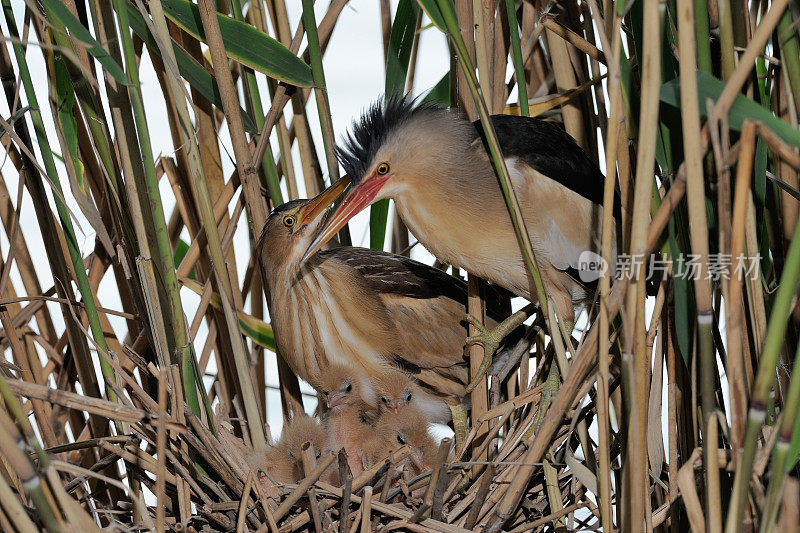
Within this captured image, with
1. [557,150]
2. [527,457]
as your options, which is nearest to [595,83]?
[557,150]

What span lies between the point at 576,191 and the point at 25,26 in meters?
0.85

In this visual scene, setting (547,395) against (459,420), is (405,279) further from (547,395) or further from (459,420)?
(547,395)

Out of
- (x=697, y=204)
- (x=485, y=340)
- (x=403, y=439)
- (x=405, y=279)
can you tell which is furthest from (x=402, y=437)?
(x=697, y=204)

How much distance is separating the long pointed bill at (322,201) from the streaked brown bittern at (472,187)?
0.21 ft

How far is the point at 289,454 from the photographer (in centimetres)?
128

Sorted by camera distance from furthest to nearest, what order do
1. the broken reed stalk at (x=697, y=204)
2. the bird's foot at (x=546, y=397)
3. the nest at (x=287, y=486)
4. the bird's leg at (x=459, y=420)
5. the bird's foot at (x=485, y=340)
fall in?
the bird's leg at (x=459, y=420) < the bird's foot at (x=485, y=340) < the bird's foot at (x=546, y=397) < the nest at (x=287, y=486) < the broken reed stalk at (x=697, y=204)

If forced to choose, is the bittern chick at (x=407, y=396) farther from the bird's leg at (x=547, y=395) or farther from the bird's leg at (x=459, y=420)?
the bird's leg at (x=547, y=395)

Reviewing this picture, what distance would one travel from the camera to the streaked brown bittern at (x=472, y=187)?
1252mm

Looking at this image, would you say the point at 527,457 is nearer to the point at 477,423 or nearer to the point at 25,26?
the point at 477,423

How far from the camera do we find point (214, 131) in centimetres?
139

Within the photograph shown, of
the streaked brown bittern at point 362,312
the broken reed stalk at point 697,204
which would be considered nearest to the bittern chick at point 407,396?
the streaked brown bittern at point 362,312

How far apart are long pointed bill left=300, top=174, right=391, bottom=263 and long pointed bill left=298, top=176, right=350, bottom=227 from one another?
2.2 inches

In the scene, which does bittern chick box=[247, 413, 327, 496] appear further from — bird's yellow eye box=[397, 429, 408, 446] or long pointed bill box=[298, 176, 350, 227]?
long pointed bill box=[298, 176, 350, 227]

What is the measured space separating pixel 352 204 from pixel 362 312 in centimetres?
28
